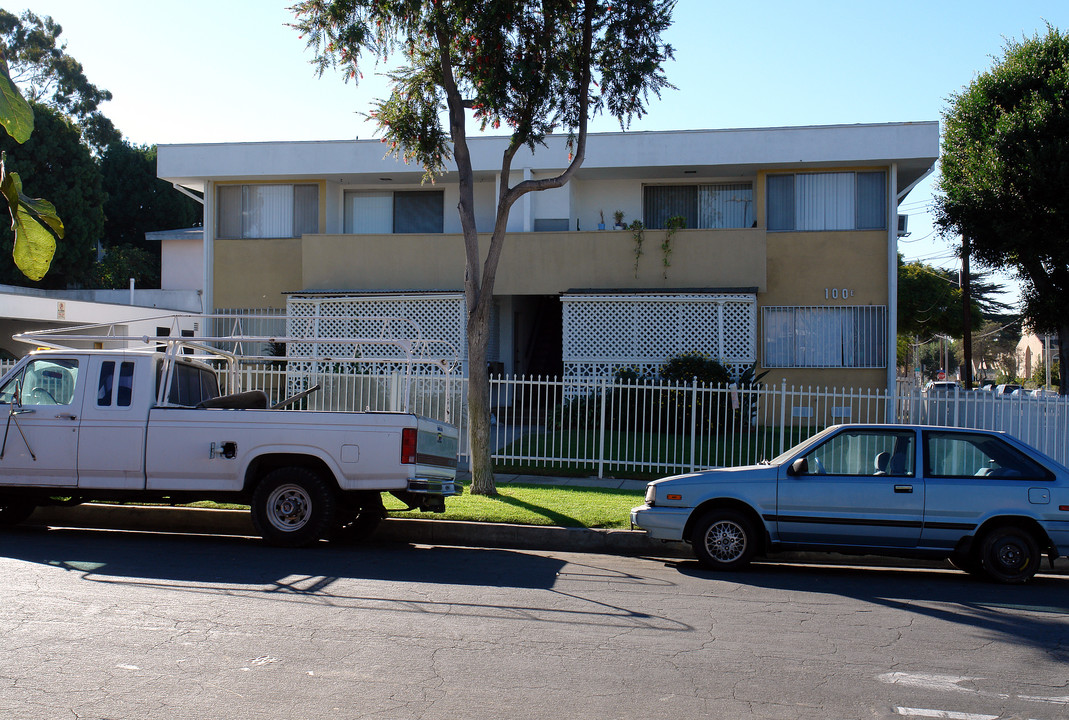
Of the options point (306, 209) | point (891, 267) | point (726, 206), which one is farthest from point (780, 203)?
point (306, 209)

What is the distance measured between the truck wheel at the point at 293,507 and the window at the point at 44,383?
2317 mm

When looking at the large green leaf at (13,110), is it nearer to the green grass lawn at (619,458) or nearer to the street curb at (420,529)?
the street curb at (420,529)

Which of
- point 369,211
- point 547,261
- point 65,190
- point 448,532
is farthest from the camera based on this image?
point 65,190

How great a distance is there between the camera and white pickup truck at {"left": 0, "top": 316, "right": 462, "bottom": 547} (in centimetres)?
894

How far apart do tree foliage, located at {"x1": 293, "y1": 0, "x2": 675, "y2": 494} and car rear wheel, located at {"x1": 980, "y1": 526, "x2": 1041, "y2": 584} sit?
6094 millimetres

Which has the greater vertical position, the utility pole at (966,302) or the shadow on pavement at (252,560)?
the utility pole at (966,302)

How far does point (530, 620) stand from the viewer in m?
6.42

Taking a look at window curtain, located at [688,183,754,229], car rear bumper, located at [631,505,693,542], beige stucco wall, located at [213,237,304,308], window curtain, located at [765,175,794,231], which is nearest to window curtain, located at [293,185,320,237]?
beige stucco wall, located at [213,237,304,308]

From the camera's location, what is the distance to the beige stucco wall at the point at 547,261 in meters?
20.0

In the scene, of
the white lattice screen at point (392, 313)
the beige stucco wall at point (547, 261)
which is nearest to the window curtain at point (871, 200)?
the beige stucco wall at point (547, 261)

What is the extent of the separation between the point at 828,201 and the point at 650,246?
13.3 feet

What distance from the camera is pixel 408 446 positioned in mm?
8898

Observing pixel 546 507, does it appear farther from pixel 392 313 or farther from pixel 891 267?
pixel 891 267

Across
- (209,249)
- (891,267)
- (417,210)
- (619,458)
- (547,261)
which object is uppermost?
(417,210)
